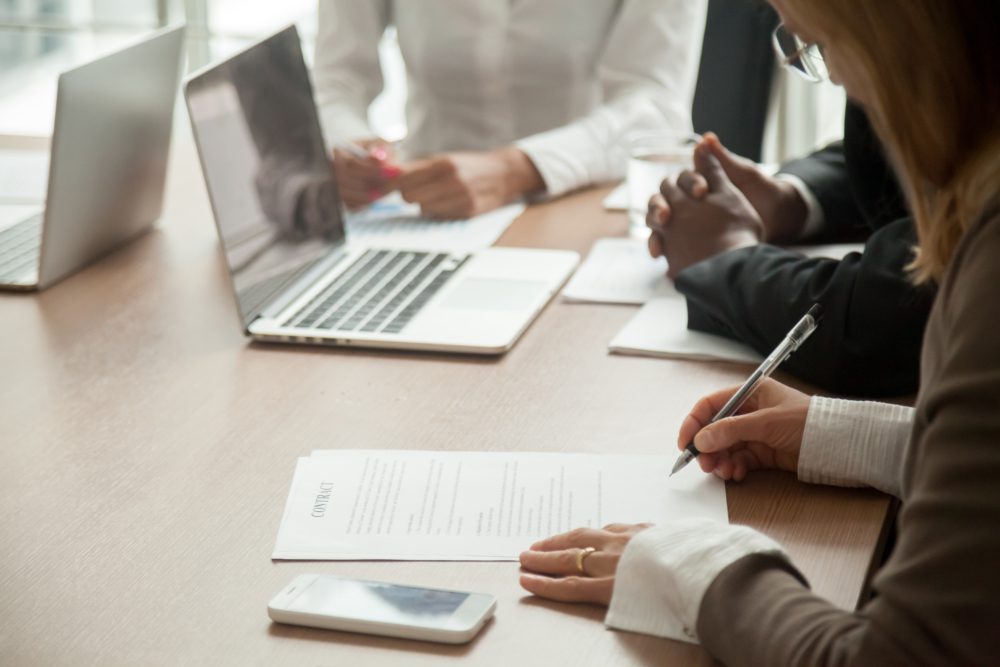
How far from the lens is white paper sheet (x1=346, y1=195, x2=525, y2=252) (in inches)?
66.2

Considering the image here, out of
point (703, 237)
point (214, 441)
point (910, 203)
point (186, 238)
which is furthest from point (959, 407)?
point (186, 238)

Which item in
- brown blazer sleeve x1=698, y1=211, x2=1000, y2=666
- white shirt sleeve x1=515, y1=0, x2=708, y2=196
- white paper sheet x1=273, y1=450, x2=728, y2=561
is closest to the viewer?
brown blazer sleeve x1=698, y1=211, x2=1000, y2=666

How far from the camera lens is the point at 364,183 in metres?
1.86

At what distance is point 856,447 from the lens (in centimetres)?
100

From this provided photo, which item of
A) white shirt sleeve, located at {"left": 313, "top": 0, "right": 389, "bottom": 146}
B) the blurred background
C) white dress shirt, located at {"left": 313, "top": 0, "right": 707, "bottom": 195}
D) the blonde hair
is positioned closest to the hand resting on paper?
the blonde hair

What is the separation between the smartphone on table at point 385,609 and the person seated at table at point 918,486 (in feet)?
0.21

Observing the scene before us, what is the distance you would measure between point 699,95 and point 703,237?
0.92 metres

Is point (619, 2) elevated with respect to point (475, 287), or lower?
elevated

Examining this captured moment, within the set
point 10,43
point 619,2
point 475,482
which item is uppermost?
point 619,2

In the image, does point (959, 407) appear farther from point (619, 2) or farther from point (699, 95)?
point (699, 95)

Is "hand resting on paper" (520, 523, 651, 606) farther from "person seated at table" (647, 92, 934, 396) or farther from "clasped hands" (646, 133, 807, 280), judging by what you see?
"clasped hands" (646, 133, 807, 280)

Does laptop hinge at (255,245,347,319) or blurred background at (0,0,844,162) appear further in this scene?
blurred background at (0,0,844,162)

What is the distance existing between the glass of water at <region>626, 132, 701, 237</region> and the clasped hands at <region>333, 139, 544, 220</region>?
21 cm

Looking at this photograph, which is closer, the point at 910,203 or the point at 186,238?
the point at 910,203
